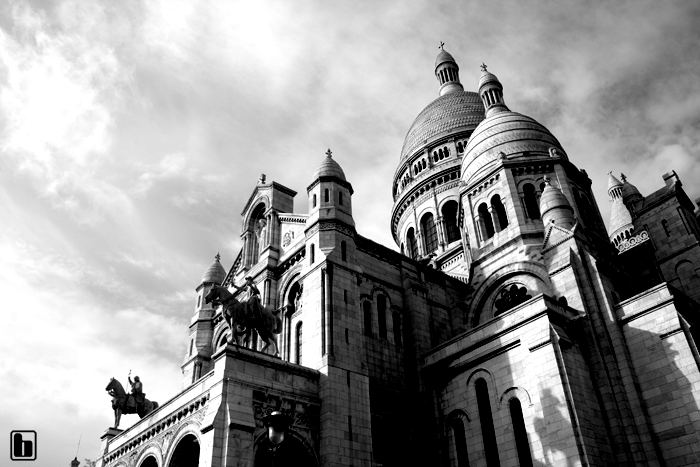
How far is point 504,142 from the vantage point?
38.2 meters

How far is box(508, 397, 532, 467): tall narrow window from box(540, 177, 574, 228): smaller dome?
388 inches

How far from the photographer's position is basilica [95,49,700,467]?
21969 mm

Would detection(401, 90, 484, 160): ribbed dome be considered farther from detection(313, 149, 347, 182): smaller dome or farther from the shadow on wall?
the shadow on wall

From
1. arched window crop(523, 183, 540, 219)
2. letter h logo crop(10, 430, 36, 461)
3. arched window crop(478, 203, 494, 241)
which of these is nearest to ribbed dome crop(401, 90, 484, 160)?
arched window crop(478, 203, 494, 241)

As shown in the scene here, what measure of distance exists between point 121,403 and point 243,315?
11.2 metres

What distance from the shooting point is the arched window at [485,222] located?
1382 inches

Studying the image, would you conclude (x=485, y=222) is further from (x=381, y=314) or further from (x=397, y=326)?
(x=381, y=314)

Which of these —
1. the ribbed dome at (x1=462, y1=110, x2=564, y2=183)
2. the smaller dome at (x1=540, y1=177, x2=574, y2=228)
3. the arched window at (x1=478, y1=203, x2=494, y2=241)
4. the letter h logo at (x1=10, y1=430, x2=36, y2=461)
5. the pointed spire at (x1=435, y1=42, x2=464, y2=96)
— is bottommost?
the letter h logo at (x1=10, y1=430, x2=36, y2=461)

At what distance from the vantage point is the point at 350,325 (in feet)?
86.2

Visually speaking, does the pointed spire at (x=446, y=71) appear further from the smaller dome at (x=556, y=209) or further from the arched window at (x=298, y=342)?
the arched window at (x=298, y=342)

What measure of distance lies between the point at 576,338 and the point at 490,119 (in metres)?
20.7

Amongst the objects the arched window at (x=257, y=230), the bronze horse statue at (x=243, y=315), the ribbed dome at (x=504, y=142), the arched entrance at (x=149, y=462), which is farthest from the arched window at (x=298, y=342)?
the ribbed dome at (x=504, y=142)

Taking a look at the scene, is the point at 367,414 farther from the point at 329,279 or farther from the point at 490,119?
the point at 490,119

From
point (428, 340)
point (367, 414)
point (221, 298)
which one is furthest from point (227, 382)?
point (428, 340)
